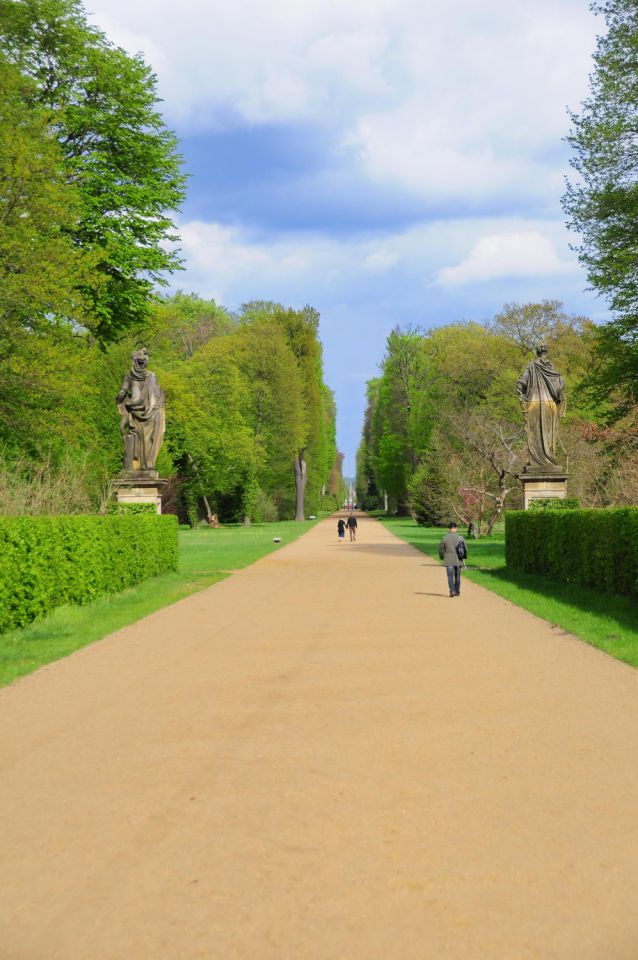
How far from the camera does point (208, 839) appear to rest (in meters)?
3.96

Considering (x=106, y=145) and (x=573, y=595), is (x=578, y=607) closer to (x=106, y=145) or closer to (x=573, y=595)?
(x=573, y=595)

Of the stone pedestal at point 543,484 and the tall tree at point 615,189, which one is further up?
the tall tree at point 615,189

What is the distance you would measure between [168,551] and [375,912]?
17571 millimetres

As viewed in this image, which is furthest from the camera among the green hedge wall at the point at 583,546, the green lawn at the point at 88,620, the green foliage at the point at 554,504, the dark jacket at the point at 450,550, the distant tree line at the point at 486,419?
the distant tree line at the point at 486,419

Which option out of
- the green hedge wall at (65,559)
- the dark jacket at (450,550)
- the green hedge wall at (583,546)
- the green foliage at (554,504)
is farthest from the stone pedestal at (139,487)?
the green foliage at (554,504)

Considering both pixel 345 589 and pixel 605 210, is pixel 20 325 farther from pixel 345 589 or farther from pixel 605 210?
pixel 605 210

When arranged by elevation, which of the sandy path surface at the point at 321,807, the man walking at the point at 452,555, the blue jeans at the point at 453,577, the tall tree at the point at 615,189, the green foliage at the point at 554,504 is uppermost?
the tall tree at the point at 615,189

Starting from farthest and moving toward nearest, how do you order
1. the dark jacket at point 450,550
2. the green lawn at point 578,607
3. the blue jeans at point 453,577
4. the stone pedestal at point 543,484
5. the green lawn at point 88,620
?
1. the stone pedestal at point 543,484
2. the blue jeans at point 453,577
3. the dark jacket at point 450,550
4. the green lawn at point 578,607
5. the green lawn at point 88,620

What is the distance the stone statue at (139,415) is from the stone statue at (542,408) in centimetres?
967

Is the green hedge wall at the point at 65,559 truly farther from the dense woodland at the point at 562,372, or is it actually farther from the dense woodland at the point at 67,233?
the dense woodland at the point at 562,372

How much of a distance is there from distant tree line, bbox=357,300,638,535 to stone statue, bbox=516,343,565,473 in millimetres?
3731

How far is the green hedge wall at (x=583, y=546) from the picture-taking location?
1232cm

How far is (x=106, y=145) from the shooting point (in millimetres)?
26250

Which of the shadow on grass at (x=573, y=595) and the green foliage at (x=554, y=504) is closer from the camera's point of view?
the shadow on grass at (x=573, y=595)
